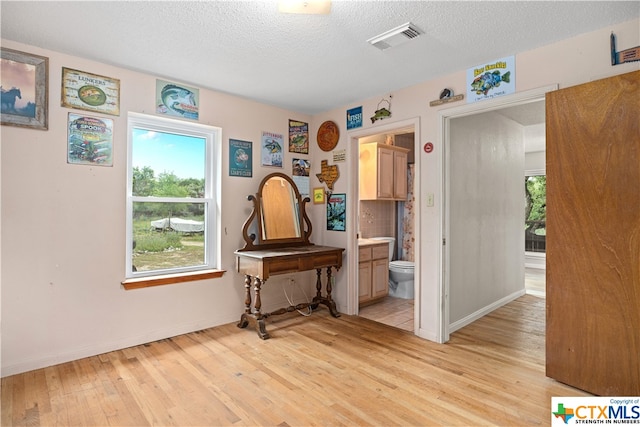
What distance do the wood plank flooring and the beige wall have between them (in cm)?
21

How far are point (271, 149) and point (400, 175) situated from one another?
6.76 feet

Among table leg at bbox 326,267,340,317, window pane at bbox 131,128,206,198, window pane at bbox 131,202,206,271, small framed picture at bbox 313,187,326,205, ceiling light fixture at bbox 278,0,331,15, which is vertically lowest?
table leg at bbox 326,267,340,317

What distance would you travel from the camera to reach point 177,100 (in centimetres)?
314

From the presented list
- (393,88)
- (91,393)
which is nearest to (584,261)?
(393,88)

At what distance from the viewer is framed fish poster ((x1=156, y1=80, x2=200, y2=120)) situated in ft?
9.98

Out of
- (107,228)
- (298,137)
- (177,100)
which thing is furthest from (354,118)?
(107,228)

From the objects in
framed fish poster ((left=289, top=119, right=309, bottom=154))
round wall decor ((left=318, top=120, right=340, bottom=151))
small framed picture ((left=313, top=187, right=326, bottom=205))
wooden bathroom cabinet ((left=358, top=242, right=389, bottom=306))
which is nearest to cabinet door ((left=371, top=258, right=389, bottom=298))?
wooden bathroom cabinet ((left=358, top=242, right=389, bottom=306))

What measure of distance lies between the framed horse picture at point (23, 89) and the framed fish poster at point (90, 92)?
0.13 m

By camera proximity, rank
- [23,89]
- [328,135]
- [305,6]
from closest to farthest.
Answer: [305,6], [23,89], [328,135]

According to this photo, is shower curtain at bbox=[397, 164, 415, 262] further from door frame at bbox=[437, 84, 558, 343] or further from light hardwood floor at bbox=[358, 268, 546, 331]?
door frame at bbox=[437, 84, 558, 343]

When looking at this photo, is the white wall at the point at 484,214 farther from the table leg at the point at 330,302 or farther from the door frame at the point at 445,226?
the table leg at the point at 330,302

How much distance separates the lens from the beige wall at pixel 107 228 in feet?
7.78

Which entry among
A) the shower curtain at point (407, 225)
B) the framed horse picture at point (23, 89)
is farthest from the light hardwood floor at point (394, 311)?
the framed horse picture at point (23, 89)

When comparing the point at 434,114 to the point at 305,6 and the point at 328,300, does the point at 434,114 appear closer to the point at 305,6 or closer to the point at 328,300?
the point at 305,6
